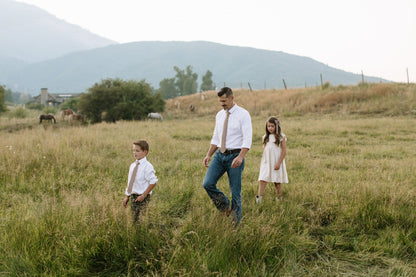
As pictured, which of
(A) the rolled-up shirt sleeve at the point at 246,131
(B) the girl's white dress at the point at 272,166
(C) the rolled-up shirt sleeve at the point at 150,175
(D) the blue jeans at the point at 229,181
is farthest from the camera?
(B) the girl's white dress at the point at 272,166

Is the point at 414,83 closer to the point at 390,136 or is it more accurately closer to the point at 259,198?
the point at 390,136

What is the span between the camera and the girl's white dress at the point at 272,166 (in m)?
5.60

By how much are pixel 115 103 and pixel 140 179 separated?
1002 inches

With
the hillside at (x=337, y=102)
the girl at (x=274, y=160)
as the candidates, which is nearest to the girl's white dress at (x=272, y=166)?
the girl at (x=274, y=160)

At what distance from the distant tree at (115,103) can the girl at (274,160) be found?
2260 centimetres

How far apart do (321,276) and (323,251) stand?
650 millimetres

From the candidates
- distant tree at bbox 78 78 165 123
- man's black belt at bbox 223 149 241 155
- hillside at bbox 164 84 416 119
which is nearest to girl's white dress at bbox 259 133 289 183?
man's black belt at bbox 223 149 241 155

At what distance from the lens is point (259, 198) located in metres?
5.29

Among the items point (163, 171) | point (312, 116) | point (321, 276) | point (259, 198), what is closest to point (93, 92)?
point (312, 116)

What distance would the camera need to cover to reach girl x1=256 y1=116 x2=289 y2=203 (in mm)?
5598

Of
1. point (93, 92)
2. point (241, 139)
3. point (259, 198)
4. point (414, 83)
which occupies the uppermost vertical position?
point (93, 92)

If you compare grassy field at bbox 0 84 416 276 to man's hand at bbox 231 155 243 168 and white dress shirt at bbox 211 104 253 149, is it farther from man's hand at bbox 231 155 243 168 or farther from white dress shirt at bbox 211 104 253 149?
white dress shirt at bbox 211 104 253 149

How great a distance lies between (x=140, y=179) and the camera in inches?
156

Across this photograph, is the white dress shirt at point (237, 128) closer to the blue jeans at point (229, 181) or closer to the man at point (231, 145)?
the man at point (231, 145)
